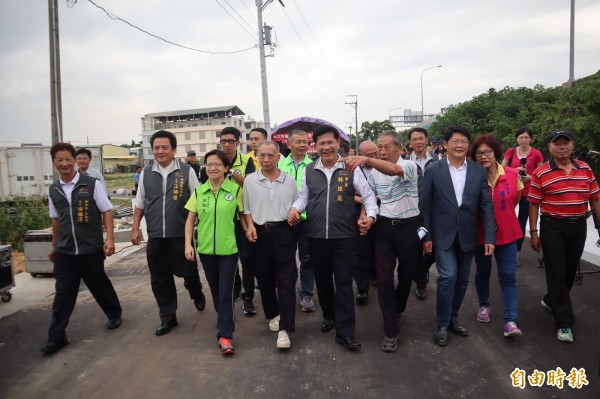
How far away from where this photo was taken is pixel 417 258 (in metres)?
3.55

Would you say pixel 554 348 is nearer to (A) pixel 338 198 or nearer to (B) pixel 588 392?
(B) pixel 588 392

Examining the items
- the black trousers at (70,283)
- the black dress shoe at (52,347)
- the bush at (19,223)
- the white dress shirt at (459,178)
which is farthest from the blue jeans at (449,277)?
the bush at (19,223)

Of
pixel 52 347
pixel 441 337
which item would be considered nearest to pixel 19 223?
pixel 52 347

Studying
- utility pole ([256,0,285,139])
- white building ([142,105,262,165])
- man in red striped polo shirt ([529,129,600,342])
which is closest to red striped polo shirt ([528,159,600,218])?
man in red striped polo shirt ([529,129,600,342])

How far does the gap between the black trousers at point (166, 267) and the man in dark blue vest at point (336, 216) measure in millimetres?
1322

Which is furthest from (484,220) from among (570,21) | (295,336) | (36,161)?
(36,161)

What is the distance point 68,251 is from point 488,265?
417 centimetres

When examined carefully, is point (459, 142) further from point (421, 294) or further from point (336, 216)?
point (421, 294)

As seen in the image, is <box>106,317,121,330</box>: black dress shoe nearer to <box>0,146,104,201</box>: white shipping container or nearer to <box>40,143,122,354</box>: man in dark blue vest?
<box>40,143,122,354</box>: man in dark blue vest

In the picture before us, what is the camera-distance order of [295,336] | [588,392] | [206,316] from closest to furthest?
[588,392]
[295,336]
[206,316]

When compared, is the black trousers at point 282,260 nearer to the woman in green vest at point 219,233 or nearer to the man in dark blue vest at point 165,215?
the woman in green vest at point 219,233

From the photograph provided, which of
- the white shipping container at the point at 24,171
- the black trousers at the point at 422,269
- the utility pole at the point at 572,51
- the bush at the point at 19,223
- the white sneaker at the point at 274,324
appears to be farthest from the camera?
the white shipping container at the point at 24,171

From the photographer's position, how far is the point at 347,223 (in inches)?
137

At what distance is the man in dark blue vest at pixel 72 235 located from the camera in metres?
3.78
